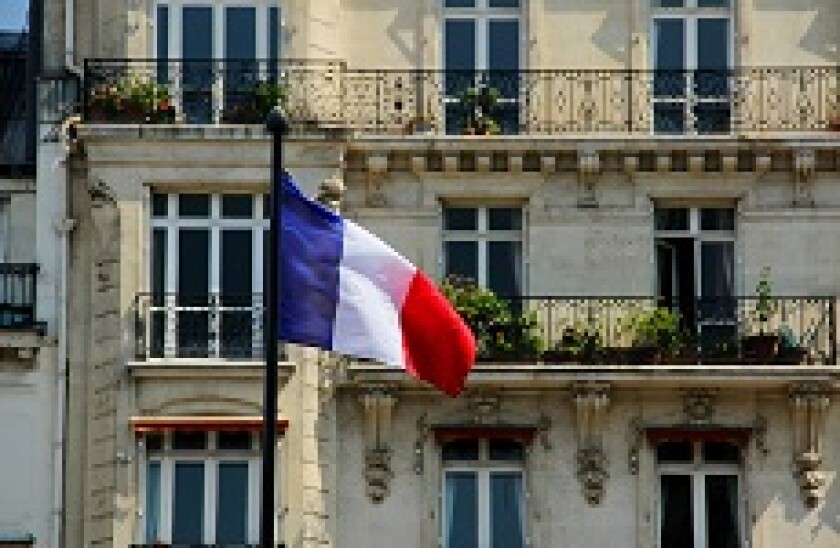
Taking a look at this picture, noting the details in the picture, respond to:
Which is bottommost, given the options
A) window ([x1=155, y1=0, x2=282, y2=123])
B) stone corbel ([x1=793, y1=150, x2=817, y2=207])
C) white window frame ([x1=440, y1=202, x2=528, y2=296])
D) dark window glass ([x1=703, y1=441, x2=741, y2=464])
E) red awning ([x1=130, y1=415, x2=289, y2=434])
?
dark window glass ([x1=703, y1=441, x2=741, y2=464])

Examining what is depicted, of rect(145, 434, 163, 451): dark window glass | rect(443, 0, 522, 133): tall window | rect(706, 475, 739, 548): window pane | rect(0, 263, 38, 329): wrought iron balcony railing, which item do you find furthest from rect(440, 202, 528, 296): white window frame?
rect(0, 263, 38, 329): wrought iron balcony railing

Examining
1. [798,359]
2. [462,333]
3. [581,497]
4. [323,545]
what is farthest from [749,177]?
[462,333]

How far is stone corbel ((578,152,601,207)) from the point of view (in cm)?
3619

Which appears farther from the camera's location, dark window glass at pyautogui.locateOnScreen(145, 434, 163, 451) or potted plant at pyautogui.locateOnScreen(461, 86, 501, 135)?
potted plant at pyautogui.locateOnScreen(461, 86, 501, 135)

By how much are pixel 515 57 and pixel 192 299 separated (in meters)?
5.61

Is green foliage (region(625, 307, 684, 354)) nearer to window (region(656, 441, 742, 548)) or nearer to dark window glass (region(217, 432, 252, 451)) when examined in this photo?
window (region(656, 441, 742, 548))

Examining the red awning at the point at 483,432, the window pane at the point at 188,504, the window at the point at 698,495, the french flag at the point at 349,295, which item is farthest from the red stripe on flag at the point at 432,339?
the window at the point at 698,495

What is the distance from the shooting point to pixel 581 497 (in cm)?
3562

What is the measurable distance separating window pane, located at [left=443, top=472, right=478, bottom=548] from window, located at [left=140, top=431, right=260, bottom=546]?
2.54 metres

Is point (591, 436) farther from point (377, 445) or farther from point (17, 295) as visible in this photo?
point (17, 295)

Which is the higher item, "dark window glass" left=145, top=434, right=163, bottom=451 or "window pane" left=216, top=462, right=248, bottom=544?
"dark window glass" left=145, top=434, right=163, bottom=451

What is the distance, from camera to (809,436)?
116 ft

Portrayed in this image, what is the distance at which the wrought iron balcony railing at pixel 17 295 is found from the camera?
3619 centimetres

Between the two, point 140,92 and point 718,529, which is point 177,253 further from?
point 718,529
